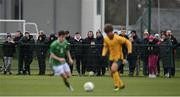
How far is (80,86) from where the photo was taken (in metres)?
24.5

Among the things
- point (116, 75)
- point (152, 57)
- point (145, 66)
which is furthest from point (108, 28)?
point (145, 66)

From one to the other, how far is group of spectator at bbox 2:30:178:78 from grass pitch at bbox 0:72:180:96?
3.41 feet

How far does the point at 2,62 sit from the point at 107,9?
1552 cm

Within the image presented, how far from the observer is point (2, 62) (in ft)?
105

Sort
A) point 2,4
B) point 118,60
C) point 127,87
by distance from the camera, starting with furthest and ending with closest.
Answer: point 2,4 → point 127,87 → point 118,60

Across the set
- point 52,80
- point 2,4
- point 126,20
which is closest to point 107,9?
point 126,20

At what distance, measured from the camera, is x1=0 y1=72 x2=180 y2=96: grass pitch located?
858 inches

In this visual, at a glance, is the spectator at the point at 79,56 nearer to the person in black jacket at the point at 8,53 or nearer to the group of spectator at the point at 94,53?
the group of spectator at the point at 94,53

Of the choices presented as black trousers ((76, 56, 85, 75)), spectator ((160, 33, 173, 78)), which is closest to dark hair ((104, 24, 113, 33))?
spectator ((160, 33, 173, 78))

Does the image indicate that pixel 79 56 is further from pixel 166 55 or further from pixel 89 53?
pixel 166 55

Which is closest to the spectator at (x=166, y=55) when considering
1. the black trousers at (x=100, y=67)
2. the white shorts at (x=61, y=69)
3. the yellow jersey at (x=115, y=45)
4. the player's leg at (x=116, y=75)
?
the black trousers at (x=100, y=67)

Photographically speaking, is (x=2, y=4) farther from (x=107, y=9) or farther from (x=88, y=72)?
(x=88, y=72)

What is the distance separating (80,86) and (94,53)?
6776 millimetres

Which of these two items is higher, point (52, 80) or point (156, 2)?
point (156, 2)
